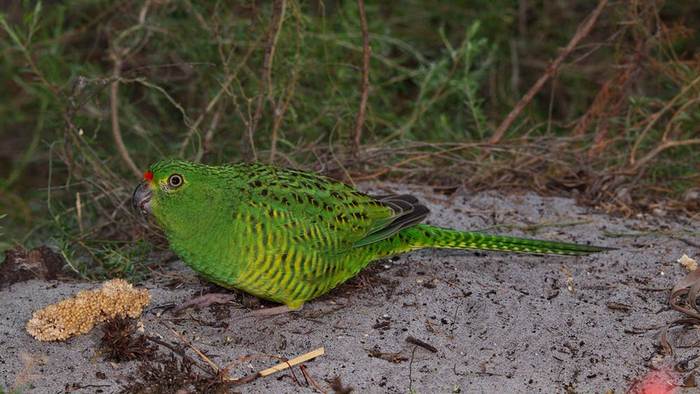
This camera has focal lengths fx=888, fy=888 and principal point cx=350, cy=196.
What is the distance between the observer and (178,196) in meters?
4.21

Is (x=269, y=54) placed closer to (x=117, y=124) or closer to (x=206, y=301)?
(x=117, y=124)

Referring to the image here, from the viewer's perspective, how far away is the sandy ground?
12.4 ft

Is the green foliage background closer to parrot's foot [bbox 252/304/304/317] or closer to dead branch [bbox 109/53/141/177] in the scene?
dead branch [bbox 109/53/141/177]

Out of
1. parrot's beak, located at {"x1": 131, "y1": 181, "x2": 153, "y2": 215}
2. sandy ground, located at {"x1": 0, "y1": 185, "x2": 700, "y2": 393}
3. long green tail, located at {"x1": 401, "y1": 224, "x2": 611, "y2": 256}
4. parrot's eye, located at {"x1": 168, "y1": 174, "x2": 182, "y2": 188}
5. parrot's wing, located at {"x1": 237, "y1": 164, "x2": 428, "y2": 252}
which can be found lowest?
sandy ground, located at {"x1": 0, "y1": 185, "x2": 700, "y2": 393}

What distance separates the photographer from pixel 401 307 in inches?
172

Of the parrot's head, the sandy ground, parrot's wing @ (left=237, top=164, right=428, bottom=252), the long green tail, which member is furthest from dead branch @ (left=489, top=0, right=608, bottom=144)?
the parrot's head

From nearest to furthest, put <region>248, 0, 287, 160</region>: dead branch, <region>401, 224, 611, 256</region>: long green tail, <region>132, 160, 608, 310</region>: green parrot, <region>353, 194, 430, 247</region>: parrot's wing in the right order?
<region>132, 160, 608, 310</region>: green parrot, <region>353, 194, 430, 247</region>: parrot's wing, <region>401, 224, 611, 256</region>: long green tail, <region>248, 0, 287, 160</region>: dead branch

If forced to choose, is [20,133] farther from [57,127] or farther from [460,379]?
[460,379]

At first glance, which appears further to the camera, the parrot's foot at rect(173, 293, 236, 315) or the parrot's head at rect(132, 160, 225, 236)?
the parrot's foot at rect(173, 293, 236, 315)

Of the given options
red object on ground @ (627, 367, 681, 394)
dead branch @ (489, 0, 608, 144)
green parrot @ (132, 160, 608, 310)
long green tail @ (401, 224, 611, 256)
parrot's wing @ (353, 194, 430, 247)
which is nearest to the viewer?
red object on ground @ (627, 367, 681, 394)

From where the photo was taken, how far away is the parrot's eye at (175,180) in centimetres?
421

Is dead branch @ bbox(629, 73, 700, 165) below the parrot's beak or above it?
below

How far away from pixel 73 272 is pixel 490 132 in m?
3.61

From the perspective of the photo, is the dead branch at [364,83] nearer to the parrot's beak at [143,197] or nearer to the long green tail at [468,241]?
the long green tail at [468,241]
